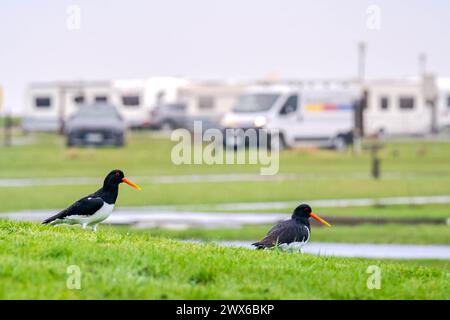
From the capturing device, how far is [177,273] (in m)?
9.62

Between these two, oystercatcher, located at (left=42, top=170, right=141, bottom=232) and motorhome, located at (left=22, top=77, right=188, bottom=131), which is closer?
oystercatcher, located at (left=42, top=170, right=141, bottom=232)

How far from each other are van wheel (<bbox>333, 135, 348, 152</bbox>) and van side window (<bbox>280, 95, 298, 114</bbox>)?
8.83 feet

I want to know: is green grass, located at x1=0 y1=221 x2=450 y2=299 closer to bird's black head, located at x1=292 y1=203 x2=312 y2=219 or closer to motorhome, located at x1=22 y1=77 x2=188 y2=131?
bird's black head, located at x1=292 y1=203 x2=312 y2=219

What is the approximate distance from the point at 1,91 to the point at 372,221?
1771 inches

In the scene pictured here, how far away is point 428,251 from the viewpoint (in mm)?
21516

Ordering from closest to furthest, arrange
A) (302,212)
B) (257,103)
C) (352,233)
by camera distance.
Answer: (302,212) < (352,233) < (257,103)

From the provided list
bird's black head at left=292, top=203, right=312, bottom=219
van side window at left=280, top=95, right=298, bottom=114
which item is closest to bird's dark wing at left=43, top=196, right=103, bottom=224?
bird's black head at left=292, top=203, right=312, bottom=219

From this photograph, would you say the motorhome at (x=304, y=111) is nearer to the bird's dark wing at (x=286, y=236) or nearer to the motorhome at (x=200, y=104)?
the motorhome at (x=200, y=104)

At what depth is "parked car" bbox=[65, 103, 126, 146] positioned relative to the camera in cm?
5384

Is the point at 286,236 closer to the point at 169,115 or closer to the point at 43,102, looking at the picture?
the point at 43,102

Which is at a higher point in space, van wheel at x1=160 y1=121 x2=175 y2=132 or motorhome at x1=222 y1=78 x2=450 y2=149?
motorhome at x1=222 y1=78 x2=450 y2=149

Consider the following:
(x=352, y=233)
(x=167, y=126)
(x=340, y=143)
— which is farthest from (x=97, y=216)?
(x=167, y=126)

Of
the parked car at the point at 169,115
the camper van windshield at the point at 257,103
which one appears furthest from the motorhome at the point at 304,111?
the parked car at the point at 169,115

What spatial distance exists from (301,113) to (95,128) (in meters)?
9.05
